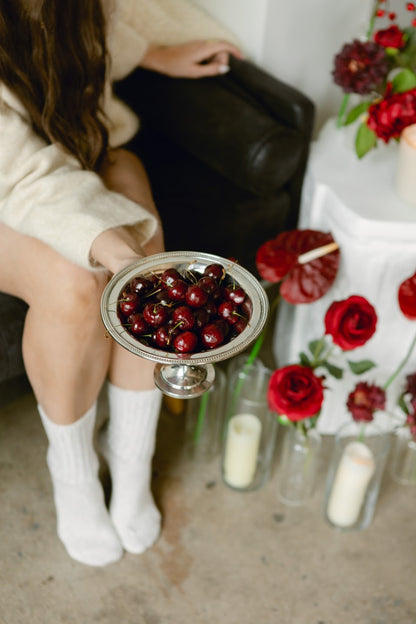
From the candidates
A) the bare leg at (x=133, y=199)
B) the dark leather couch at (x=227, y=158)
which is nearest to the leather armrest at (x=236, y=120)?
the dark leather couch at (x=227, y=158)

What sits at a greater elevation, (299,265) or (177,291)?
(177,291)

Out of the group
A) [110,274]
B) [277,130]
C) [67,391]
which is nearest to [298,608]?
[67,391]

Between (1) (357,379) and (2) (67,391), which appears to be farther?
(1) (357,379)

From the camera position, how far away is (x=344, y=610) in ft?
3.83

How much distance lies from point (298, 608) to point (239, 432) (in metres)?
0.34

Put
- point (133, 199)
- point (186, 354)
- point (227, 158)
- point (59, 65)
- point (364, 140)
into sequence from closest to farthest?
point (186, 354) < point (59, 65) < point (133, 199) < point (364, 140) < point (227, 158)

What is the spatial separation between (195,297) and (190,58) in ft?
2.78

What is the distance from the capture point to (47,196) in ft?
3.31

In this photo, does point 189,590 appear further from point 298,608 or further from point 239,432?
point 239,432

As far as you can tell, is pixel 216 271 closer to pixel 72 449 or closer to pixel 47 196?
pixel 47 196

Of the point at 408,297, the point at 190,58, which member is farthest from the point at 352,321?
the point at 190,58

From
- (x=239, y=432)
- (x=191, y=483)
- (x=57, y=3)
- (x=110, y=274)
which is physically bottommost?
(x=191, y=483)

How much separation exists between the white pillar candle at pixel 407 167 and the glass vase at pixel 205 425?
1.69ft

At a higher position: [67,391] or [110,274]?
[110,274]
